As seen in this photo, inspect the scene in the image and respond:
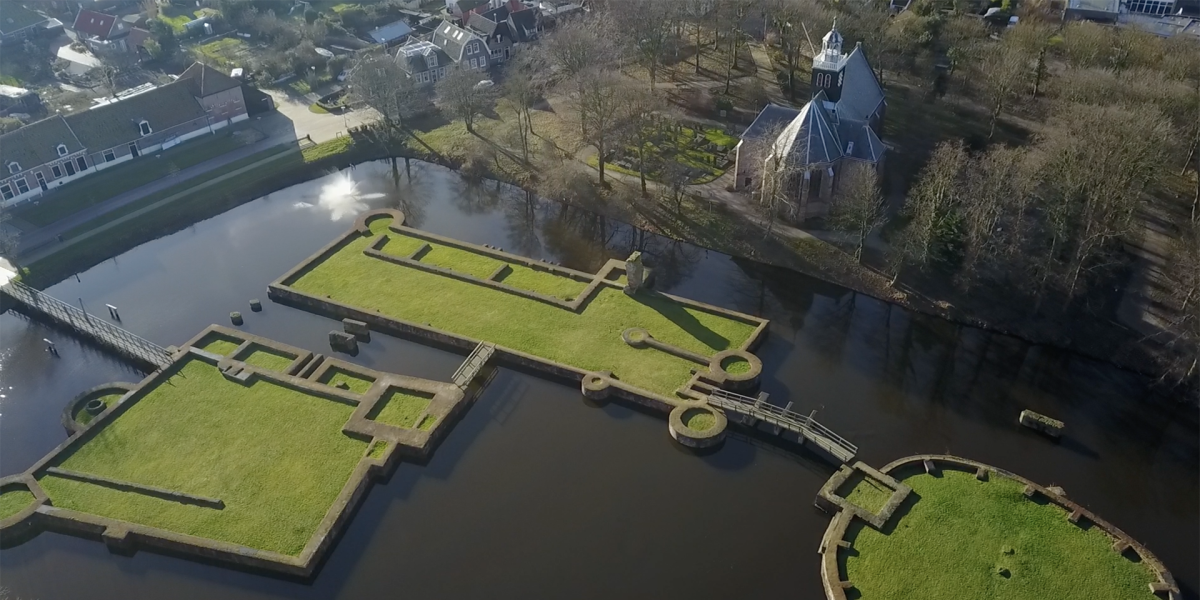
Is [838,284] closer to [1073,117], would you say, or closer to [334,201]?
[1073,117]

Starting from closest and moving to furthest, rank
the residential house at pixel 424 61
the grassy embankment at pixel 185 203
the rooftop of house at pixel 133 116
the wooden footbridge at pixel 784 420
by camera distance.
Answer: the wooden footbridge at pixel 784 420 → the grassy embankment at pixel 185 203 → the rooftop of house at pixel 133 116 → the residential house at pixel 424 61

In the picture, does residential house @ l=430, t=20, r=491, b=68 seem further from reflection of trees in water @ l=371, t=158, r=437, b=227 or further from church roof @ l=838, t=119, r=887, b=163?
church roof @ l=838, t=119, r=887, b=163

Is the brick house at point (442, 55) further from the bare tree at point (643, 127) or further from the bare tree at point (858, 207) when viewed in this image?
the bare tree at point (858, 207)

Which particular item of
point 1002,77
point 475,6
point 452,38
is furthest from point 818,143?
point 475,6

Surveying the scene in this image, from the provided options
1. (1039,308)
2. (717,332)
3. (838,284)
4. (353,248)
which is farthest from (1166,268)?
(353,248)

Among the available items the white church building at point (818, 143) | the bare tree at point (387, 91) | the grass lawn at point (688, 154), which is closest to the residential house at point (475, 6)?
the bare tree at point (387, 91)

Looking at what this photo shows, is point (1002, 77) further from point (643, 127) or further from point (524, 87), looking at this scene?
point (524, 87)

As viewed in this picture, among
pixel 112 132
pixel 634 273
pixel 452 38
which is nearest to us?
pixel 634 273
